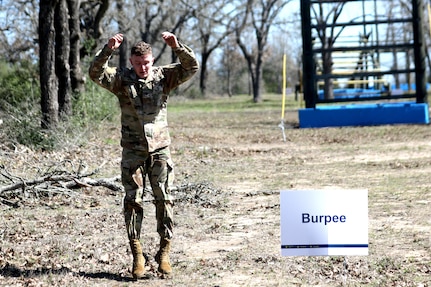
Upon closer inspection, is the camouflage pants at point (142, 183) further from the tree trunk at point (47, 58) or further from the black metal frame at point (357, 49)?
the black metal frame at point (357, 49)

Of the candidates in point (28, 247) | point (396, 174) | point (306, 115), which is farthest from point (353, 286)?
point (306, 115)

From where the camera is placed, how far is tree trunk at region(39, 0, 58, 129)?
1655cm

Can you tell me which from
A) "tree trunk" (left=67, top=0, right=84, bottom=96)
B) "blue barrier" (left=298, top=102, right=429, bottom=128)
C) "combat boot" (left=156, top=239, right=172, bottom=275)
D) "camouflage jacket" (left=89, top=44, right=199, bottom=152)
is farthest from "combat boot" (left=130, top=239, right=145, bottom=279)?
"blue barrier" (left=298, top=102, right=429, bottom=128)

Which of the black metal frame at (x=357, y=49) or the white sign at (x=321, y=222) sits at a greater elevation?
the black metal frame at (x=357, y=49)

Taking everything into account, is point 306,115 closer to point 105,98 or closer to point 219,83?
point 105,98

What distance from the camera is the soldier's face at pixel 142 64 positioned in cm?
621

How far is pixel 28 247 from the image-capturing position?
24.4 ft

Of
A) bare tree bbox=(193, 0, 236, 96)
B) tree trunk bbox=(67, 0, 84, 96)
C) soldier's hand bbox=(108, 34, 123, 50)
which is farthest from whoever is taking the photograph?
bare tree bbox=(193, 0, 236, 96)

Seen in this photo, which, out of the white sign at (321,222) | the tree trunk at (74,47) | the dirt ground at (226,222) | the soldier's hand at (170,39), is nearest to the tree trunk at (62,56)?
the tree trunk at (74,47)

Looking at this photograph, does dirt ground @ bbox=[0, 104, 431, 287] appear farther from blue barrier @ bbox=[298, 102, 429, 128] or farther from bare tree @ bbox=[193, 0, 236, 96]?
bare tree @ bbox=[193, 0, 236, 96]

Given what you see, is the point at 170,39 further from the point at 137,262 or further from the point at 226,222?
the point at 226,222

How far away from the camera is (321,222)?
5.97 m

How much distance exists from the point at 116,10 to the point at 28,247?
31207mm

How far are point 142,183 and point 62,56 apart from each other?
1208 cm
